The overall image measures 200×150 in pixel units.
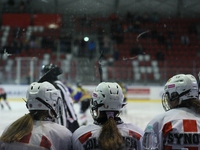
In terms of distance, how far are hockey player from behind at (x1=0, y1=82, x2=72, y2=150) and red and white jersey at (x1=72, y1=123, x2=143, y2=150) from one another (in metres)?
0.08

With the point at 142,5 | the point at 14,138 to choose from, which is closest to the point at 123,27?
the point at 142,5

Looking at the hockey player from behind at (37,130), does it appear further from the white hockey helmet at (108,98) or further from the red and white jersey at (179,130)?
the red and white jersey at (179,130)

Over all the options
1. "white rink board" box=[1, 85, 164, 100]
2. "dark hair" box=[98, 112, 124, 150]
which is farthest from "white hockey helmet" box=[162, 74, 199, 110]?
"white rink board" box=[1, 85, 164, 100]

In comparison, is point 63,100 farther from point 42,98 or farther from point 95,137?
point 95,137

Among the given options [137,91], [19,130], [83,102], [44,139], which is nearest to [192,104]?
[44,139]

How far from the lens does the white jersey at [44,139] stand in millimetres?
1134

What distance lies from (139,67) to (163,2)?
3.84 metres

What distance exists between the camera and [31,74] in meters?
6.85

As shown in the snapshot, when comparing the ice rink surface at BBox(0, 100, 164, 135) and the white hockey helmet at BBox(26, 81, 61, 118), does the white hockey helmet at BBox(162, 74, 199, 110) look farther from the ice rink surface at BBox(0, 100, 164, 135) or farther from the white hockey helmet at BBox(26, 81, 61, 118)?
the ice rink surface at BBox(0, 100, 164, 135)

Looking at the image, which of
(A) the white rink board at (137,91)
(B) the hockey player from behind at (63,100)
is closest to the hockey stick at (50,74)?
(B) the hockey player from behind at (63,100)

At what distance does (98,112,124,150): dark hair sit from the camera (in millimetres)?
Answer: 1048

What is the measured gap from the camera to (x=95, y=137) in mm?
1125

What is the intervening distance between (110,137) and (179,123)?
15.7 inches

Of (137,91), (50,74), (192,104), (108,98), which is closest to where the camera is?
(108,98)
